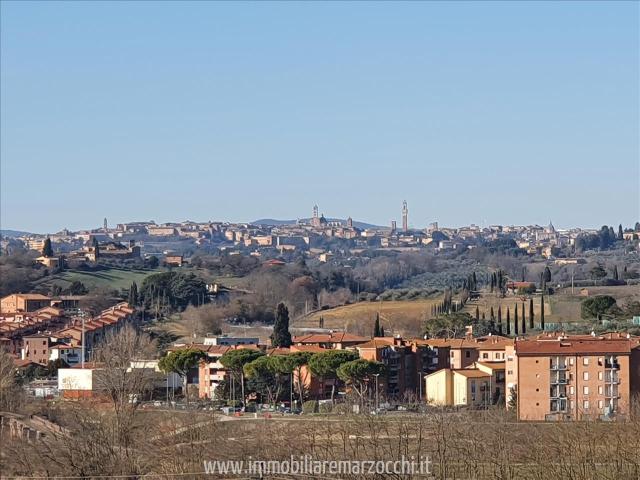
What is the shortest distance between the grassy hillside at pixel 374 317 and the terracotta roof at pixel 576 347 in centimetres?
1850

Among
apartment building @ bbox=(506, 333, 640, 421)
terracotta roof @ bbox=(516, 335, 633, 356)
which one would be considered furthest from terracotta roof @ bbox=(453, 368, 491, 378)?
apartment building @ bbox=(506, 333, 640, 421)

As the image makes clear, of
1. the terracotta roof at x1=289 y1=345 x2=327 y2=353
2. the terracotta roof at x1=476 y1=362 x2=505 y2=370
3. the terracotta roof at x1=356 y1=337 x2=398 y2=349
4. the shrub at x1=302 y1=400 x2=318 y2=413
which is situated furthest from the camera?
the terracotta roof at x1=356 y1=337 x2=398 y2=349

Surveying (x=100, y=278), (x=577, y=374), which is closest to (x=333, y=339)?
(x=577, y=374)

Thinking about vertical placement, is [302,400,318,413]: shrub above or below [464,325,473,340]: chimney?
below

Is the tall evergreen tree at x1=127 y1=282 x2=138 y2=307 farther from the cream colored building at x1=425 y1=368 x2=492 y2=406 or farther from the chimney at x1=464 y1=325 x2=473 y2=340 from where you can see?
the cream colored building at x1=425 y1=368 x2=492 y2=406

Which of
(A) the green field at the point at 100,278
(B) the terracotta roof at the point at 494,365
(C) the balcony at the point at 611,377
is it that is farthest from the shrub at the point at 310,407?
(A) the green field at the point at 100,278

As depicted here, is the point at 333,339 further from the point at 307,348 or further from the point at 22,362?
the point at 22,362

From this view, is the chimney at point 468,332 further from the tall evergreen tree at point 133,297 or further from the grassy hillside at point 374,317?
the tall evergreen tree at point 133,297

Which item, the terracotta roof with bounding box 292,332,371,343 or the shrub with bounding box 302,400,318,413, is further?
the terracotta roof with bounding box 292,332,371,343

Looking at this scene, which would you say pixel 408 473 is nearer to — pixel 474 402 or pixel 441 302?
pixel 474 402

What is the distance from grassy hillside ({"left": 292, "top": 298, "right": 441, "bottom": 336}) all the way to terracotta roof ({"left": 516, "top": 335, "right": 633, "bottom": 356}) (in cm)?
1850

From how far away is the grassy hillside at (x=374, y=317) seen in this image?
52.1m

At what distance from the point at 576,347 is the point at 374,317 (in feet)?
76.7

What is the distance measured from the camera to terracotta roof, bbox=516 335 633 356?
3112 cm
